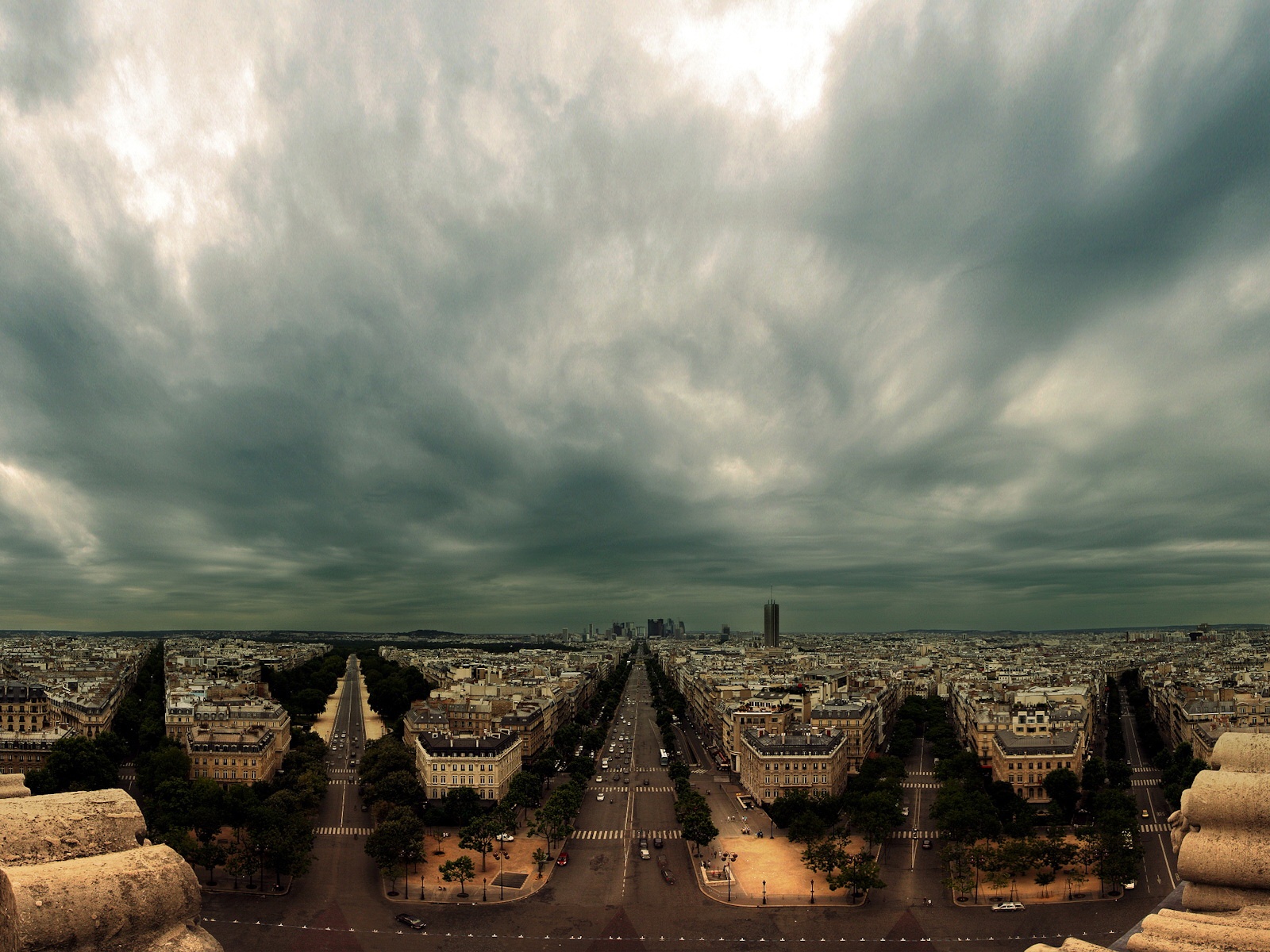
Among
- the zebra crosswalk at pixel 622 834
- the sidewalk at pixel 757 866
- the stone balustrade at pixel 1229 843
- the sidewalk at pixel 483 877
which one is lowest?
the sidewalk at pixel 757 866

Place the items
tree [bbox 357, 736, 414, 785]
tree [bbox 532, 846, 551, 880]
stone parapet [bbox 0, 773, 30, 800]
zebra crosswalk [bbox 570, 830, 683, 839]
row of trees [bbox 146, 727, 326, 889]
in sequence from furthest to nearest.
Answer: tree [bbox 357, 736, 414, 785], zebra crosswalk [bbox 570, 830, 683, 839], tree [bbox 532, 846, 551, 880], row of trees [bbox 146, 727, 326, 889], stone parapet [bbox 0, 773, 30, 800]

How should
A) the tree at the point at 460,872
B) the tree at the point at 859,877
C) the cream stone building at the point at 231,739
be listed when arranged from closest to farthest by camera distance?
the tree at the point at 859,877
the tree at the point at 460,872
the cream stone building at the point at 231,739

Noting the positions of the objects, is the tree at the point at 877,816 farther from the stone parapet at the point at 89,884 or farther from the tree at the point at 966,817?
the stone parapet at the point at 89,884

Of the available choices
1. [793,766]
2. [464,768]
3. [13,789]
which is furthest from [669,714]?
[13,789]

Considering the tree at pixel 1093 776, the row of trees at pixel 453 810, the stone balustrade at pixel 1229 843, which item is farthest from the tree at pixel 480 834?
the tree at pixel 1093 776

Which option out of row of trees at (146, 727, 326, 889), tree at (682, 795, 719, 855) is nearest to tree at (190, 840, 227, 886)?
row of trees at (146, 727, 326, 889)

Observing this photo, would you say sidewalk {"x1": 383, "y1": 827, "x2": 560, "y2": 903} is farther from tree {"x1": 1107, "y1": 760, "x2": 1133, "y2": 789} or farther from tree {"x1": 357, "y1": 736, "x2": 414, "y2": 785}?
tree {"x1": 1107, "y1": 760, "x2": 1133, "y2": 789}

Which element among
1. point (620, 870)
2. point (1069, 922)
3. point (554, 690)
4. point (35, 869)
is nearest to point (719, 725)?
point (554, 690)
